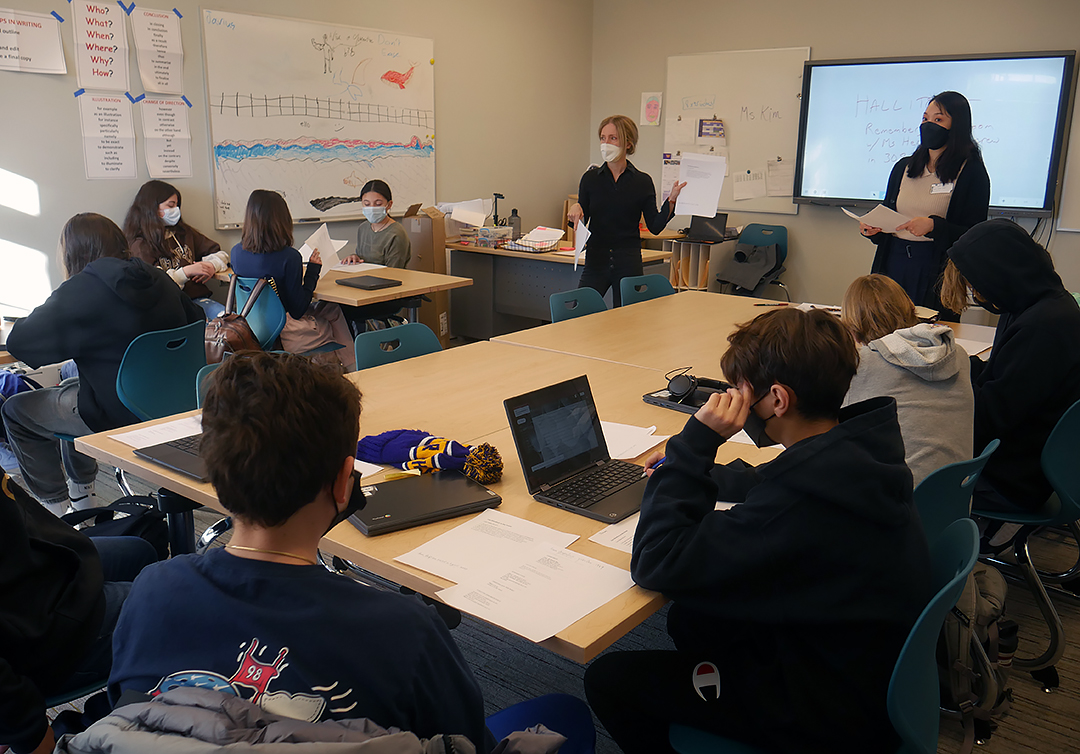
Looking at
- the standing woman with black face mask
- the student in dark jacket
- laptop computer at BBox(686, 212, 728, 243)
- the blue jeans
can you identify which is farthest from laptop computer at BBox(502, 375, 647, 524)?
laptop computer at BBox(686, 212, 728, 243)

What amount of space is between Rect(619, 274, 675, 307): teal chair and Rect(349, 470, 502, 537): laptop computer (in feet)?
8.68

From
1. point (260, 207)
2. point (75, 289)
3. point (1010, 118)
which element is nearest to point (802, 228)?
point (1010, 118)

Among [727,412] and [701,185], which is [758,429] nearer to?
[727,412]

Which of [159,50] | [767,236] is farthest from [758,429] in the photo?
[767,236]

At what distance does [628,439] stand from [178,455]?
1.07 meters

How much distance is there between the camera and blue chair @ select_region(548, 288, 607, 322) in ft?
12.3

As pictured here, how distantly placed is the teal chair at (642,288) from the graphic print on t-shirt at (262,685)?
3497 mm

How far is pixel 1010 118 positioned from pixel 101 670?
6.32m

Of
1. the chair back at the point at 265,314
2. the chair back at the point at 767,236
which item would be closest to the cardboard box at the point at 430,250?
the chair back at the point at 265,314

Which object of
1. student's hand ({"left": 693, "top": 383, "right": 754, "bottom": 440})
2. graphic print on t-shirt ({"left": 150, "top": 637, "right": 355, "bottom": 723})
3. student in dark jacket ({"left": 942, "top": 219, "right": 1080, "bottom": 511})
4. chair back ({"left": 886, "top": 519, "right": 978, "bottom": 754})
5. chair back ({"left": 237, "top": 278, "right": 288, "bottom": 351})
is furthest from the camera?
chair back ({"left": 237, "top": 278, "right": 288, "bottom": 351})

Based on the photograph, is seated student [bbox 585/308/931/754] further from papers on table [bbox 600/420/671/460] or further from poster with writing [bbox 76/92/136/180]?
poster with writing [bbox 76/92/136/180]

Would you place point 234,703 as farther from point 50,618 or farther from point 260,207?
point 260,207

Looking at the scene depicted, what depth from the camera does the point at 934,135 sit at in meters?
3.97

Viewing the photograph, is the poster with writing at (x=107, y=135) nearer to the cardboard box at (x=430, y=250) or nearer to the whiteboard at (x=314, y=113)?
the whiteboard at (x=314, y=113)
